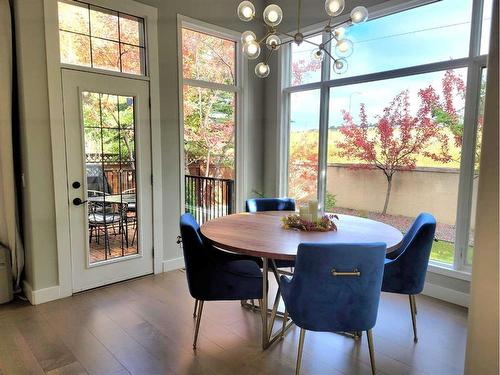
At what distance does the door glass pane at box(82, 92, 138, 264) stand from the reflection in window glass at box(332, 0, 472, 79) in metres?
2.38

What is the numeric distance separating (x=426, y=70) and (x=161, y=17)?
268 cm

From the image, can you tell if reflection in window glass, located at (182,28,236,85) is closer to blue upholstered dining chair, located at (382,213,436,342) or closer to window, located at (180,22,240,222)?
window, located at (180,22,240,222)

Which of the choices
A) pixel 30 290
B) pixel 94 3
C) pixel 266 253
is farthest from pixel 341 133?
pixel 30 290

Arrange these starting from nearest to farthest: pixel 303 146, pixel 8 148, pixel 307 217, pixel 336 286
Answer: pixel 336 286 < pixel 307 217 < pixel 8 148 < pixel 303 146

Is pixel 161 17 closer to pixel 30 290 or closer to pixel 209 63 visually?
pixel 209 63

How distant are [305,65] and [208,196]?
84.7 inches

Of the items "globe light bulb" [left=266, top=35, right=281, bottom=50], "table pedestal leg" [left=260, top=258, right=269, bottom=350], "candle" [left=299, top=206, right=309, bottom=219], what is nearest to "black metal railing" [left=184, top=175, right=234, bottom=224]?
"candle" [left=299, top=206, right=309, bottom=219]

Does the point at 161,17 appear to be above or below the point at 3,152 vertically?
above

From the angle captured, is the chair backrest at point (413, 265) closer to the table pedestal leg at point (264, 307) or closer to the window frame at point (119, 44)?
the table pedestal leg at point (264, 307)

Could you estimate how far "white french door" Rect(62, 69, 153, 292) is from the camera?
3100 mm

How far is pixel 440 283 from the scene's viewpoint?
3117 mm

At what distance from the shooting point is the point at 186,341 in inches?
93.4

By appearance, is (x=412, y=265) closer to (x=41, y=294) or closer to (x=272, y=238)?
(x=272, y=238)

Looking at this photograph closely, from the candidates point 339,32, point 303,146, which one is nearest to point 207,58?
point 303,146
